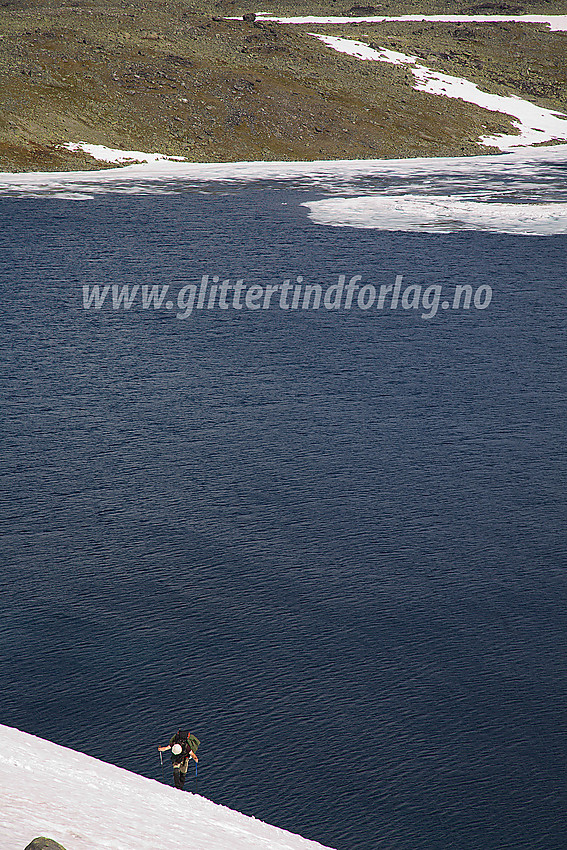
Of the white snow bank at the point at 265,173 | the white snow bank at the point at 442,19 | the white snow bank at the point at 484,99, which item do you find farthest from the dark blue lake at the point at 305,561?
the white snow bank at the point at 442,19

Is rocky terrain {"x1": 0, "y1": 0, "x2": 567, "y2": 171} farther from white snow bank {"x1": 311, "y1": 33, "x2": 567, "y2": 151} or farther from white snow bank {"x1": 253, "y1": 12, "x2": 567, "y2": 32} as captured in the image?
white snow bank {"x1": 253, "y1": 12, "x2": 567, "y2": 32}

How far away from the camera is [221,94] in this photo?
8225 cm

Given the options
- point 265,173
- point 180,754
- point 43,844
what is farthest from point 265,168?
point 43,844

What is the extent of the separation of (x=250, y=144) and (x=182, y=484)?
61.5m

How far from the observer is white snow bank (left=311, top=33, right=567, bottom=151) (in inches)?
3342

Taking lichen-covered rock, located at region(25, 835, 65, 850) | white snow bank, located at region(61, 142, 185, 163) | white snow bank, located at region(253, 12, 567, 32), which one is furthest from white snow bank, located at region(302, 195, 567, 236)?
white snow bank, located at region(253, 12, 567, 32)

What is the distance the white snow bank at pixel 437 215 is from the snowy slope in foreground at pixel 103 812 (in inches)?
1558

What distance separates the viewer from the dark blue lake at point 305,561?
11711mm

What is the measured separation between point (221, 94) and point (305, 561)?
73022 mm

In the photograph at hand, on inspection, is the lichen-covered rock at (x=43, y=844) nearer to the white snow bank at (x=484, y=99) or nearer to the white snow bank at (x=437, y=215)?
the white snow bank at (x=437, y=215)

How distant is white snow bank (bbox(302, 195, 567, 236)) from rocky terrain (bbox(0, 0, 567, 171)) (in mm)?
21963

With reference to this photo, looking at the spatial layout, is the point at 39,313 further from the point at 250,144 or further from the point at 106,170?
the point at 250,144

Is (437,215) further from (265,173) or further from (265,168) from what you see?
(265,168)

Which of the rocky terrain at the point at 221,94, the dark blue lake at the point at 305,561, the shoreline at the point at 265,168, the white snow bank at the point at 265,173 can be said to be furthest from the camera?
the rocky terrain at the point at 221,94
